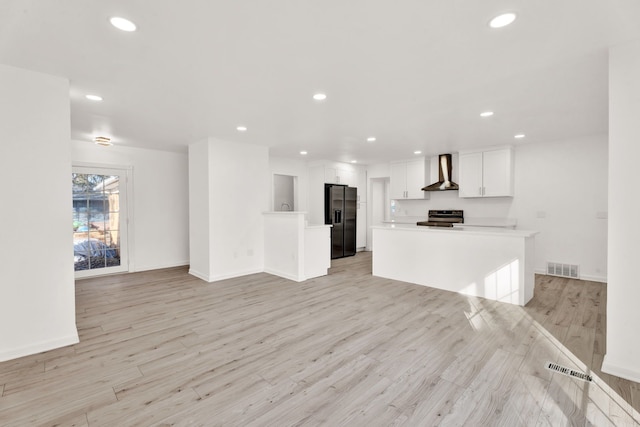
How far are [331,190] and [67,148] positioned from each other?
525 centimetres

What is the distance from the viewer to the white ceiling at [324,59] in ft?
5.88

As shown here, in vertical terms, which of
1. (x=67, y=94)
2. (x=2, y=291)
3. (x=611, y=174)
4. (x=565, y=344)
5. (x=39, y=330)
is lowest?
(x=565, y=344)

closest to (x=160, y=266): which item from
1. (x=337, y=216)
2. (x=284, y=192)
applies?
(x=284, y=192)

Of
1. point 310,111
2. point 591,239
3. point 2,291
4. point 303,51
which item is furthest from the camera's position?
point 591,239

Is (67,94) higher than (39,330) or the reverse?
higher

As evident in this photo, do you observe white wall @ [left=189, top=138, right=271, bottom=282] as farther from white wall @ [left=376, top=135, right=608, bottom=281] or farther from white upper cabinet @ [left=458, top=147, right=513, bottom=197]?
white wall @ [left=376, top=135, right=608, bottom=281]

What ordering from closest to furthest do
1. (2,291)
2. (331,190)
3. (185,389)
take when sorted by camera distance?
(185,389) < (2,291) < (331,190)

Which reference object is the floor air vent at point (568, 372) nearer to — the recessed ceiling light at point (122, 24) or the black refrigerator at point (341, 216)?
the recessed ceiling light at point (122, 24)

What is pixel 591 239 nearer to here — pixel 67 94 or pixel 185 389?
pixel 185 389

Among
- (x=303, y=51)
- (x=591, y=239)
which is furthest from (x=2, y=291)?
(x=591, y=239)

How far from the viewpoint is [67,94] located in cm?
272

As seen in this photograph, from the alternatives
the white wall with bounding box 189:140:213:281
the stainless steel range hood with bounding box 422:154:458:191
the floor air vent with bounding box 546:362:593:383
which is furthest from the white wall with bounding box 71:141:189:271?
the floor air vent with bounding box 546:362:593:383

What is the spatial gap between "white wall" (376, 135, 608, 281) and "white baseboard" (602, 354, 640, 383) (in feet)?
12.2

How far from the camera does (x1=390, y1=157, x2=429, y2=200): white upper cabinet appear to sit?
692 cm
